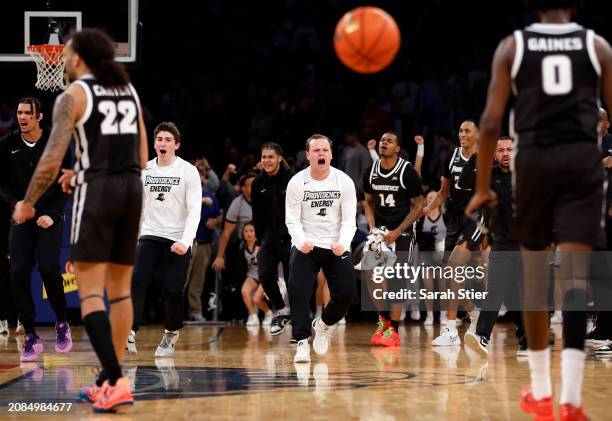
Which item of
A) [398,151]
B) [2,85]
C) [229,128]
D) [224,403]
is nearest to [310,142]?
[398,151]

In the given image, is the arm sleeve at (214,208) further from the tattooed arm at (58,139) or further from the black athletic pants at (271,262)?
the tattooed arm at (58,139)

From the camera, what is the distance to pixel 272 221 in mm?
11094

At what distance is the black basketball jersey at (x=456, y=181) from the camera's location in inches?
411

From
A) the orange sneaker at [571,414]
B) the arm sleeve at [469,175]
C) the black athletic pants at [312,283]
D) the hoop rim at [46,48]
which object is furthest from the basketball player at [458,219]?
the orange sneaker at [571,414]

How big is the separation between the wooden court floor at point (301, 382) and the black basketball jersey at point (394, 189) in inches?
60.3

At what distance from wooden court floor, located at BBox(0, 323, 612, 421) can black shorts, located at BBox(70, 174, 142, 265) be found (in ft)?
3.11

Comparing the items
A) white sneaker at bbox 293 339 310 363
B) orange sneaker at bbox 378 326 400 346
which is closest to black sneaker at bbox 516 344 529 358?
orange sneaker at bbox 378 326 400 346

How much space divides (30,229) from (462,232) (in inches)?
183

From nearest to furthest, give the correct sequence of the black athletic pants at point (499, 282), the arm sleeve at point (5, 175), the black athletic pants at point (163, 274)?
the black athletic pants at point (499, 282) → the black athletic pants at point (163, 274) → the arm sleeve at point (5, 175)

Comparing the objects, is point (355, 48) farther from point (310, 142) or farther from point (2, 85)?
point (2, 85)

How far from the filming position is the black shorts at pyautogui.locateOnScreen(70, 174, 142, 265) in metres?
5.42

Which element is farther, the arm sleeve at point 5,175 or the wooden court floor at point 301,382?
the arm sleeve at point 5,175

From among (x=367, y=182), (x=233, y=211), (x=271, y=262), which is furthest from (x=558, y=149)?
(x=233, y=211)

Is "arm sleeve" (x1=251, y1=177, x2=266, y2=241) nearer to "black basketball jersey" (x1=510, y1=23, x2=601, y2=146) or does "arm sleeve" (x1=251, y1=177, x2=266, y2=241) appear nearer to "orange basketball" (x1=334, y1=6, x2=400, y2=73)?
"orange basketball" (x1=334, y1=6, x2=400, y2=73)
